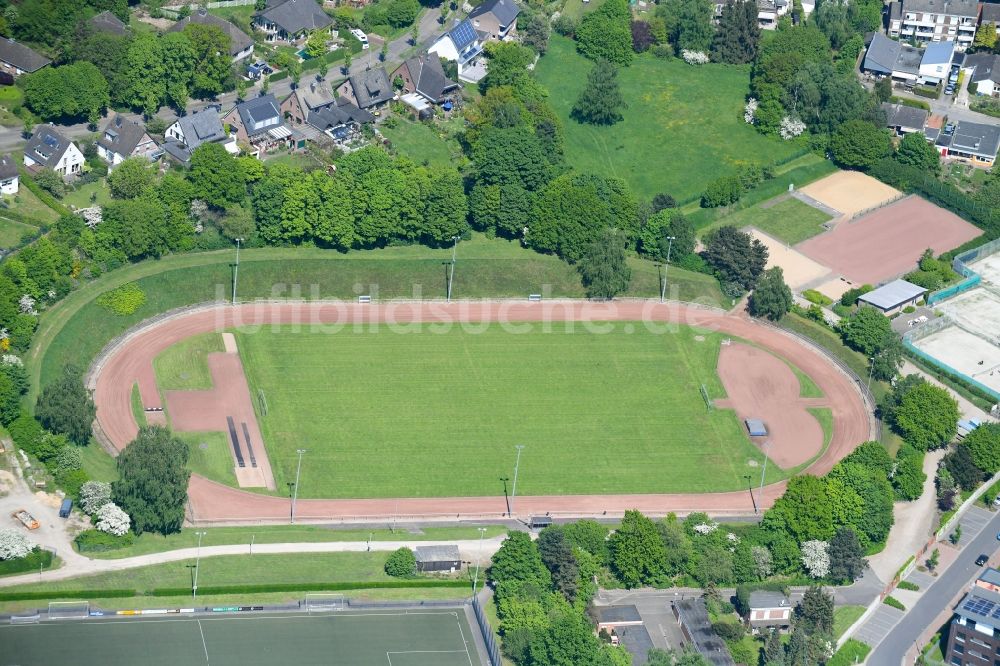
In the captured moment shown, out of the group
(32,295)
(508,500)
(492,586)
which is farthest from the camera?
(32,295)

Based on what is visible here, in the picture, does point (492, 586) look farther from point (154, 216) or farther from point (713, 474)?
point (154, 216)

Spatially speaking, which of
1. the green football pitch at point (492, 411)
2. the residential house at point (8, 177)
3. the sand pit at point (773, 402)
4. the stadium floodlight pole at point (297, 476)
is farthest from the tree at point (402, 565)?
the residential house at point (8, 177)

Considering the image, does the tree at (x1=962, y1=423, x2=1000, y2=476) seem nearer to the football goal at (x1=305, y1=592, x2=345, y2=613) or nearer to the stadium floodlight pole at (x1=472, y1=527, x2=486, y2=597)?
the stadium floodlight pole at (x1=472, y1=527, x2=486, y2=597)

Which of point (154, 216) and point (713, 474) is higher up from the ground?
point (154, 216)

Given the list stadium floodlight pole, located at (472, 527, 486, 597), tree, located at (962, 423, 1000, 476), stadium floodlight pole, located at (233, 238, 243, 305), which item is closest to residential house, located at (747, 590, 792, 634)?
stadium floodlight pole, located at (472, 527, 486, 597)

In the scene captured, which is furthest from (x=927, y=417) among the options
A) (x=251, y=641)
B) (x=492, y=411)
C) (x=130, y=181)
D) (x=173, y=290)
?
(x=130, y=181)

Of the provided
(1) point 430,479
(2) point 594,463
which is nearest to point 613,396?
(2) point 594,463

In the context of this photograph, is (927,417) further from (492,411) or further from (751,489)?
(492,411)
